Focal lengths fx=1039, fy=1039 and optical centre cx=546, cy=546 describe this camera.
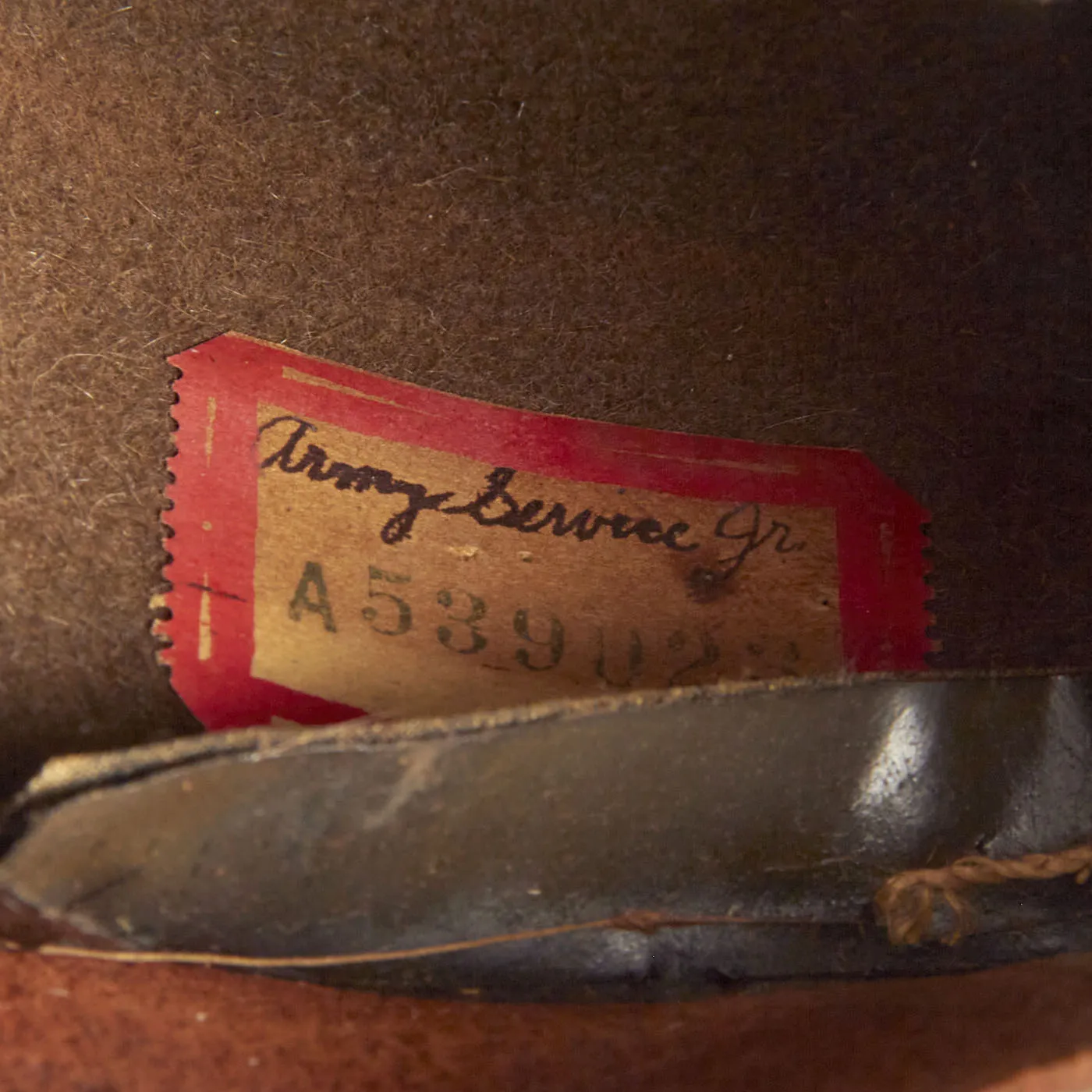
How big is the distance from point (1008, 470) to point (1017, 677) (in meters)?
0.39

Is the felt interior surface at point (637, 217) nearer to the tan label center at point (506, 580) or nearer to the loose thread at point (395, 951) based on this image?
the tan label center at point (506, 580)

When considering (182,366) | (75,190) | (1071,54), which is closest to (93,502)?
(182,366)

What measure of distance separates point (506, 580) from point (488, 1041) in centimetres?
35

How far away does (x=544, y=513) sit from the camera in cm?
76

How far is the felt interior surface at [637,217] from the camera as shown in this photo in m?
0.75

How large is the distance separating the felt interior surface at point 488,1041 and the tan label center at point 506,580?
23cm

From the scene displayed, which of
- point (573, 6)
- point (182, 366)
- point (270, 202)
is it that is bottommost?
point (182, 366)

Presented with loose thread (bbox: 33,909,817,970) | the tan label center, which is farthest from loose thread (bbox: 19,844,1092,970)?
the tan label center

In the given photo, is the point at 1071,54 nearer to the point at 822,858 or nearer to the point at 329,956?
the point at 822,858

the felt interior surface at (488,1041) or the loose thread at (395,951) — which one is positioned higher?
the loose thread at (395,951)

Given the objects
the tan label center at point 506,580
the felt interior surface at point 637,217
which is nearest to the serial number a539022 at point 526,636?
the tan label center at point 506,580

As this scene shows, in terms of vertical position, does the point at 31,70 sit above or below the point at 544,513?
above

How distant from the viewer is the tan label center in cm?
67

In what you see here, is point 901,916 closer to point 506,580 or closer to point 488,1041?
point 488,1041
